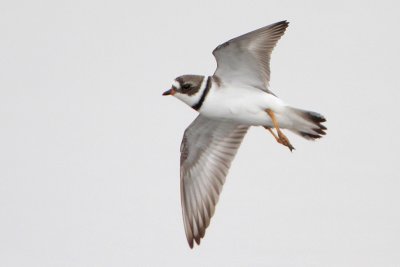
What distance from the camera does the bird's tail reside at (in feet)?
40.1

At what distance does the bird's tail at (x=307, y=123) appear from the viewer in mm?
12219

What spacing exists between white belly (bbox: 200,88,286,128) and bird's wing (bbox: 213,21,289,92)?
0.19m

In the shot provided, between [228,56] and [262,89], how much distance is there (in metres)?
0.69

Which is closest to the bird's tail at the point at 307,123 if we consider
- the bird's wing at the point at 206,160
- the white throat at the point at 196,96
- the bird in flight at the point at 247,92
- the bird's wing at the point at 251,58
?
the bird in flight at the point at 247,92

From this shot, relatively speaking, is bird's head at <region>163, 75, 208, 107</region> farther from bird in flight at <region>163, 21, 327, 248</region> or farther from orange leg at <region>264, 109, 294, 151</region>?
orange leg at <region>264, 109, 294, 151</region>

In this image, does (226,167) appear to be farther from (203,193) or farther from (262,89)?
(262,89)

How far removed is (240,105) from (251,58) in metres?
0.63

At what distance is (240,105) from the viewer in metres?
12.3

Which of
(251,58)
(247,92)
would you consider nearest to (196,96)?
(247,92)

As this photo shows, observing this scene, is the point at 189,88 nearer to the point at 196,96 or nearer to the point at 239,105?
the point at 196,96

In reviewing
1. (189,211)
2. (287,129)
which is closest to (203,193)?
(189,211)

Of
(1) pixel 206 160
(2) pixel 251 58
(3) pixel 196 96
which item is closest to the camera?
(3) pixel 196 96

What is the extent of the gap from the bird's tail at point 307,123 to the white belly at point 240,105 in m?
0.16

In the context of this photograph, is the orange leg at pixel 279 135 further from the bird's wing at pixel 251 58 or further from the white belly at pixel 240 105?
the bird's wing at pixel 251 58
